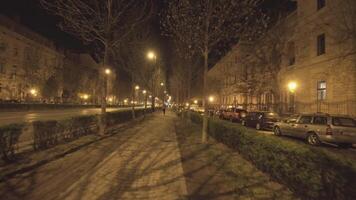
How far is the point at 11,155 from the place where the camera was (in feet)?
26.9

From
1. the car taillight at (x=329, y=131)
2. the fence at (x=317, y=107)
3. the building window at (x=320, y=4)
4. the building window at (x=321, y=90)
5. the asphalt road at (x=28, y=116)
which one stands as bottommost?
the asphalt road at (x=28, y=116)

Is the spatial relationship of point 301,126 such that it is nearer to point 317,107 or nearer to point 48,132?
point 317,107

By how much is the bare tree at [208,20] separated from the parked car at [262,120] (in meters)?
10.00

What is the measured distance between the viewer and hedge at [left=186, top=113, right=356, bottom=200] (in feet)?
14.1

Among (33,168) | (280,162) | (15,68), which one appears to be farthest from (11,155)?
(15,68)

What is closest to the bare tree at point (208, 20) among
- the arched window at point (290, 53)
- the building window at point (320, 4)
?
the building window at point (320, 4)

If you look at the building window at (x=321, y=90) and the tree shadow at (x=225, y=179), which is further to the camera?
the building window at (x=321, y=90)

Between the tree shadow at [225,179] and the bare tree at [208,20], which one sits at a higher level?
the bare tree at [208,20]

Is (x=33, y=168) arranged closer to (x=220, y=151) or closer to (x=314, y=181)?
(x=220, y=151)

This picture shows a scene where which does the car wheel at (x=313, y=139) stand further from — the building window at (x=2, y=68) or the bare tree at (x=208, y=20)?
the building window at (x=2, y=68)

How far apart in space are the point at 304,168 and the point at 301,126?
1059cm

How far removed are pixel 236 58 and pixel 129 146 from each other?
35.5 metres

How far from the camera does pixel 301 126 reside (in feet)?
49.1

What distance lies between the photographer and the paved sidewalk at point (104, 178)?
5.72 m
